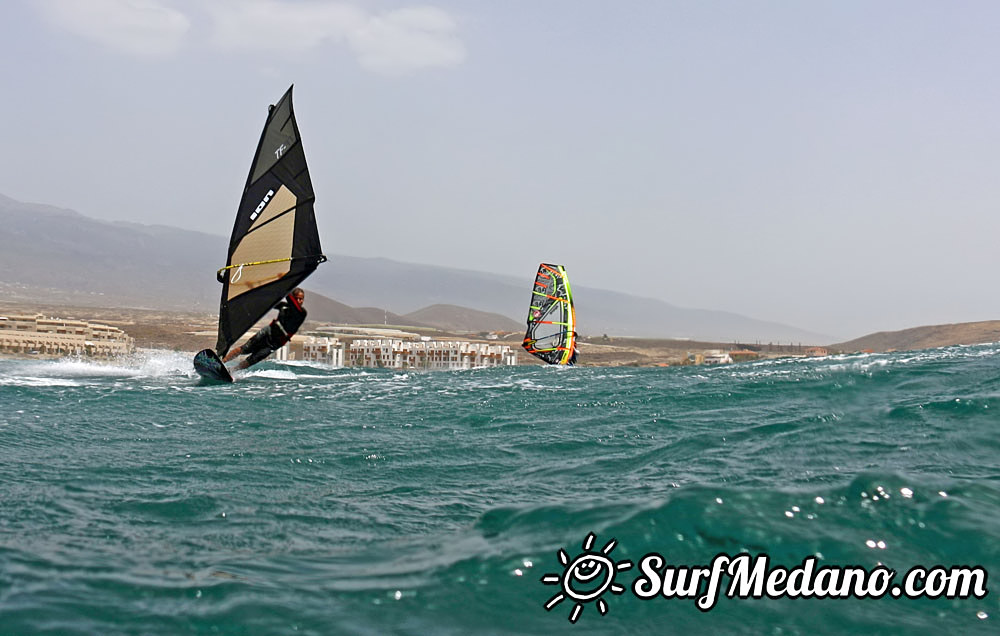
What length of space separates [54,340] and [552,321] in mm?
21863

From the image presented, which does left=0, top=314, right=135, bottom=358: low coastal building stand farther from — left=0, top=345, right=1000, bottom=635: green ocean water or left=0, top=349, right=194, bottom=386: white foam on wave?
left=0, top=345, right=1000, bottom=635: green ocean water

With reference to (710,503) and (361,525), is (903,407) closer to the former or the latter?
(710,503)

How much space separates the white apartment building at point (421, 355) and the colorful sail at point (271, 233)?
1964 centimetres

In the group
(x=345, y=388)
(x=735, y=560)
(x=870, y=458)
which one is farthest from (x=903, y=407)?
(x=345, y=388)

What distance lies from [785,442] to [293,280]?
32.3 ft

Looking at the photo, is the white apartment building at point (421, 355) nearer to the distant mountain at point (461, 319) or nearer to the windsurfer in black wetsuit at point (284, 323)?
the windsurfer in black wetsuit at point (284, 323)

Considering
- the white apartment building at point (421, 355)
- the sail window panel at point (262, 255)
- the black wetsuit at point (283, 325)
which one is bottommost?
the white apartment building at point (421, 355)

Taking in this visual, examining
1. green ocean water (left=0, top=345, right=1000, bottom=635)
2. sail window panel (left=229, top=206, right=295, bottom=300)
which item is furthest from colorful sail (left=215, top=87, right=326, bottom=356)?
green ocean water (left=0, top=345, right=1000, bottom=635)

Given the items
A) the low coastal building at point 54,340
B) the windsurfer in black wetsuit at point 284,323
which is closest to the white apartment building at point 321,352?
the low coastal building at point 54,340

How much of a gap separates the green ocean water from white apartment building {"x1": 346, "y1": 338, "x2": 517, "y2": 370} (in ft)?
81.3

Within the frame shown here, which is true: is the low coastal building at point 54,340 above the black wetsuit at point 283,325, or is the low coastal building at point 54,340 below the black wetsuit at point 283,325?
below

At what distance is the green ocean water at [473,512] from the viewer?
2.88 meters

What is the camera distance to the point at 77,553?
3.47m

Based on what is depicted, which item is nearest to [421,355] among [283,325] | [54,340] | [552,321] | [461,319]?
[552,321]
